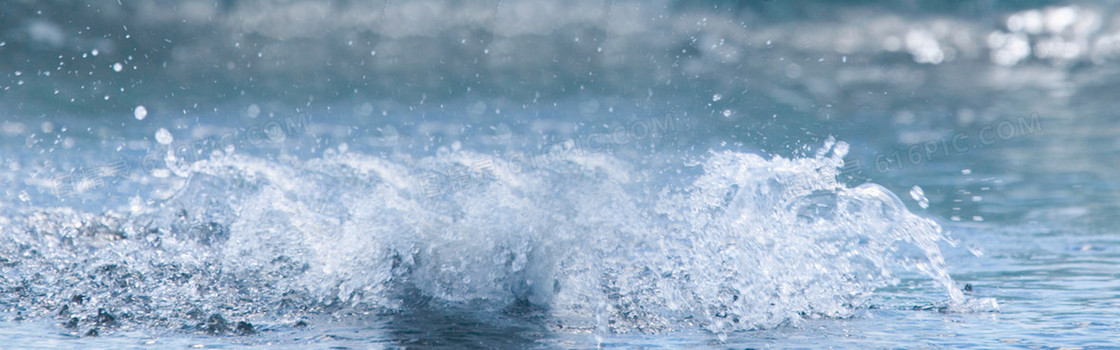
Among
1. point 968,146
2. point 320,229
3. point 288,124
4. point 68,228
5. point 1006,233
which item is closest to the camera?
point 320,229

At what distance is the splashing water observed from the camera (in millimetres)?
5000

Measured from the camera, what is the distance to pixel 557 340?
448 cm

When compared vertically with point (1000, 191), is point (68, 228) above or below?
below

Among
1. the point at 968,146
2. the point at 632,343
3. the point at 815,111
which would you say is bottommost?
the point at 632,343

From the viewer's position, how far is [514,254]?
5.59 meters

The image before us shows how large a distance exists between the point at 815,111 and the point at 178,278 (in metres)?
13.7

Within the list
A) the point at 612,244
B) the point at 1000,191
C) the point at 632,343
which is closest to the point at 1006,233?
the point at 1000,191

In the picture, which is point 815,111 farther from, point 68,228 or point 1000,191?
point 68,228

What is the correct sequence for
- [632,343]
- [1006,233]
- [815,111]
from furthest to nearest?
[815,111] → [1006,233] → [632,343]

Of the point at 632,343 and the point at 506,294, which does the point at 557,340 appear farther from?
the point at 506,294

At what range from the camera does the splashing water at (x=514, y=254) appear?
16.4 ft

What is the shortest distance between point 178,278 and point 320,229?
0.76 m

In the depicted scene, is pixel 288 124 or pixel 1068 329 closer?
pixel 1068 329

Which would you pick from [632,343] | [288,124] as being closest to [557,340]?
[632,343]
